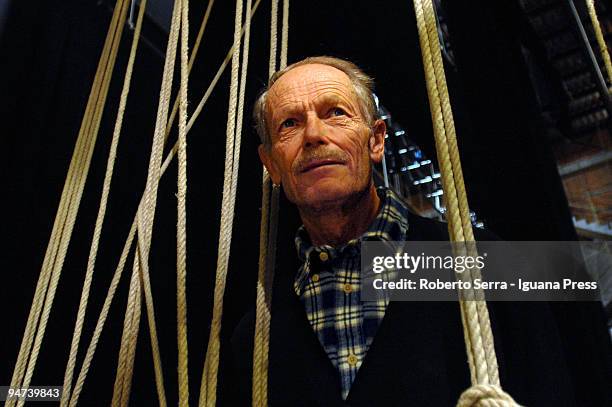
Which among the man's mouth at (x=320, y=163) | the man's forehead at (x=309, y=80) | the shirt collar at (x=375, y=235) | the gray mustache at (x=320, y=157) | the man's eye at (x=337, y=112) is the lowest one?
the shirt collar at (x=375, y=235)

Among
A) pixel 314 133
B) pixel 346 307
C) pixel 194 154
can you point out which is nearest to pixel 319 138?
pixel 314 133

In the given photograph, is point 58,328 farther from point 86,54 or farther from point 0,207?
point 86,54

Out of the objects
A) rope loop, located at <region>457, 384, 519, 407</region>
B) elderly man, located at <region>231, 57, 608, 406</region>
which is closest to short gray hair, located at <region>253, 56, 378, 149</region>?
elderly man, located at <region>231, 57, 608, 406</region>

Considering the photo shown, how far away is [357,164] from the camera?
0.63m

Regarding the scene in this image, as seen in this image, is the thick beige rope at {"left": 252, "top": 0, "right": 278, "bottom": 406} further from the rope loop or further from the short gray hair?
the rope loop

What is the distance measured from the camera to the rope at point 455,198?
34cm

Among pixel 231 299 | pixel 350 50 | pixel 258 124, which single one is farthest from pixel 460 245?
pixel 350 50

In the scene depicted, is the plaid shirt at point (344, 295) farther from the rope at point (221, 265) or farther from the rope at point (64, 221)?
the rope at point (64, 221)

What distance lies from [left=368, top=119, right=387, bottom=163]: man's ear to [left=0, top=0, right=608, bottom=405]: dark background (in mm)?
204

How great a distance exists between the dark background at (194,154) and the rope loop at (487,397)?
0.46 metres

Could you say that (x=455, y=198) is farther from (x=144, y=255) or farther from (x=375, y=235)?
(x=144, y=255)

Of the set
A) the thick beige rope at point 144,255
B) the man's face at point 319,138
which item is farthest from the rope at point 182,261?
the man's face at point 319,138

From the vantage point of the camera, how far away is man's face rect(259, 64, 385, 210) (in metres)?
0.62

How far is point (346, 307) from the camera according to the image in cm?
60
